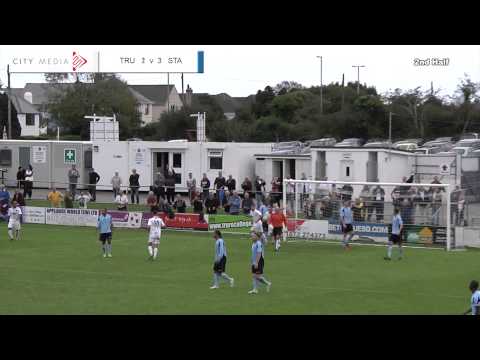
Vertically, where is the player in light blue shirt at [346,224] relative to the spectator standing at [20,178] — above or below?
below

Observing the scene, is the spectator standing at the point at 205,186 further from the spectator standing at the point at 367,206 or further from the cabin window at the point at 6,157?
the cabin window at the point at 6,157

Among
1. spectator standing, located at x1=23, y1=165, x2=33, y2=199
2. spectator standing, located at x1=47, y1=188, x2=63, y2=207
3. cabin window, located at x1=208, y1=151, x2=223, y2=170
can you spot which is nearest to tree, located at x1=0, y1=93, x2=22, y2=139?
spectator standing, located at x1=23, y1=165, x2=33, y2=199

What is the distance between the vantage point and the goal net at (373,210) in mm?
34250

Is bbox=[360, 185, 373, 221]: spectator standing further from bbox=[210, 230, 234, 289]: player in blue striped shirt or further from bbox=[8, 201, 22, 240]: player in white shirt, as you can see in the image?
bbox=[8, 201, 22, 240]: player in white shirt

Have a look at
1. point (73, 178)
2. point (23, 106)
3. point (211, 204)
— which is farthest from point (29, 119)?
point (211, 204)

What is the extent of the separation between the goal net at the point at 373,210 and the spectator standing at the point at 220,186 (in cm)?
497

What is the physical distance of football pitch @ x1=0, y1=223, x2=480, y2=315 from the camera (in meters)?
21.7

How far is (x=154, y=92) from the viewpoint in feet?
399

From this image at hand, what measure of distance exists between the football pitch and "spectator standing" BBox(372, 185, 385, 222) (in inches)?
85.0

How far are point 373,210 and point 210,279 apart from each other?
1190cm

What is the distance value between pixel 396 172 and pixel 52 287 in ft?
72.3

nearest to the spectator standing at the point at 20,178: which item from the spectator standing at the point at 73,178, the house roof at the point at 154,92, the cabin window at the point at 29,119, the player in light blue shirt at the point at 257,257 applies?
the spectator standing at the point at 73,178

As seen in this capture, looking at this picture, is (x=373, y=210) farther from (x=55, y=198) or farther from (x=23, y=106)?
(x=23, y=106)
